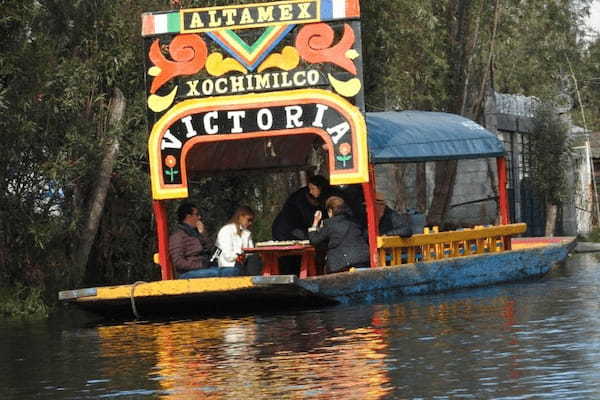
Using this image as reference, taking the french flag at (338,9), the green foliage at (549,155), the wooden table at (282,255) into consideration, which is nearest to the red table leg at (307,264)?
the wooden table at (282,255)

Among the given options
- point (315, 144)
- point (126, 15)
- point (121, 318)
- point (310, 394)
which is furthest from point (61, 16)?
point (310, 394)

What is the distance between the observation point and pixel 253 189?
89.9ft

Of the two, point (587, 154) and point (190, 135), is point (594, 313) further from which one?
point (587, 154)

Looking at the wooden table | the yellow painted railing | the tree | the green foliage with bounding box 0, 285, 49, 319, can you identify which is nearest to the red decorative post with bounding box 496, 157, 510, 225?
the yellow painted railing

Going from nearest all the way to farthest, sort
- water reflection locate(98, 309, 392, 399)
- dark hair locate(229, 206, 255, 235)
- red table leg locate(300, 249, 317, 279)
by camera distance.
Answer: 1. water reflection locate(98, 309, 392, 399)
2. red table leg locate(300, 249, 317, 279)
3. dark hair locate(229, 206, 255, 235)

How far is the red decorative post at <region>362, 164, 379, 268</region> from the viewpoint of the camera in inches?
787

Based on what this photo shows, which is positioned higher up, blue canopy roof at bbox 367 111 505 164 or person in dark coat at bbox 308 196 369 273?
blue canopy roof at bbox 367 111 505 164

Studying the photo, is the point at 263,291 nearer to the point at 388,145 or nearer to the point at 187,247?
the point at 187,247

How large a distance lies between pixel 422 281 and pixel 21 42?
6.01 metres

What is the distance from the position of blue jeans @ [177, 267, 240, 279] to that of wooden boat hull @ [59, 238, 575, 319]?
17.9 inches

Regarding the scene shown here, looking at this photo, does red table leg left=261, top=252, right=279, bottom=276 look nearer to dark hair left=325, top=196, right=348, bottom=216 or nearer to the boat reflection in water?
dark hair left=325, top=196, right=348, bottom=216

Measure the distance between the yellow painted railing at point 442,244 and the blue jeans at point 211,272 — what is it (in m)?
1.80

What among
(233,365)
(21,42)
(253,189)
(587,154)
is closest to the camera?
(233,365)

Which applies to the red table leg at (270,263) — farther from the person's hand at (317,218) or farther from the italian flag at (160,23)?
the italian flag at (160,23)
